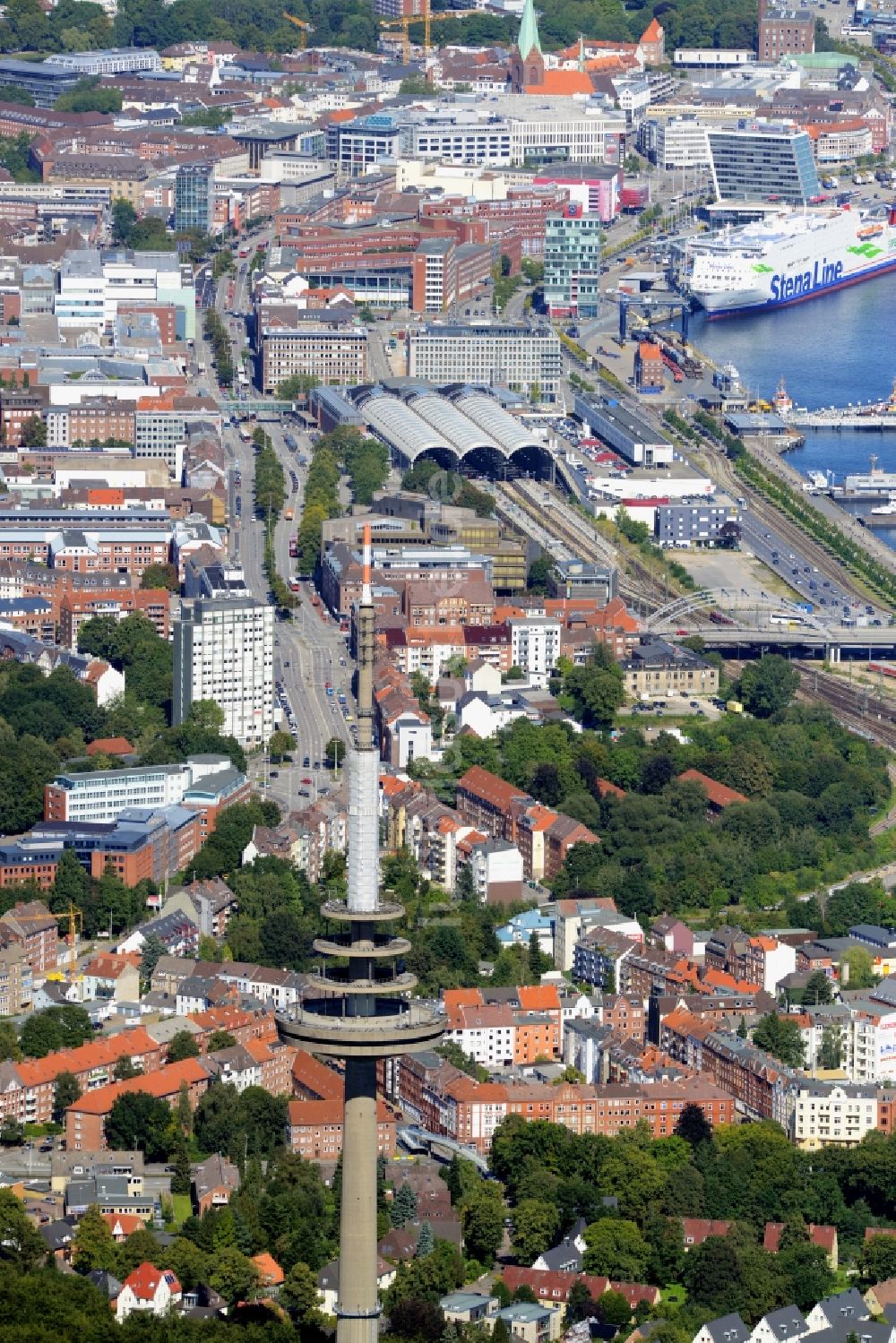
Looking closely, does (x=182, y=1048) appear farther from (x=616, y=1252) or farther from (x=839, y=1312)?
(x=839, y=1312)

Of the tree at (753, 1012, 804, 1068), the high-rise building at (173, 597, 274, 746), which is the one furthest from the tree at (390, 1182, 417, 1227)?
the high-rise building at (173, 597, 274, 746)

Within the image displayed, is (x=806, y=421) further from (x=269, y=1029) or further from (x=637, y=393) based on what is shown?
(x=269, y=1029)


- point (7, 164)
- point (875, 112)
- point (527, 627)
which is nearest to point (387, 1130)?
point (527, 627)

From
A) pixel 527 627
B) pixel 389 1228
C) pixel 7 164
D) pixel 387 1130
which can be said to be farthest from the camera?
pixel 7 164

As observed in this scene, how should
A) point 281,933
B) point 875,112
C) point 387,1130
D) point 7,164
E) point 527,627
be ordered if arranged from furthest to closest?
point 875,112, point 7,164, point 527,627, point 281,933, point 387,1130

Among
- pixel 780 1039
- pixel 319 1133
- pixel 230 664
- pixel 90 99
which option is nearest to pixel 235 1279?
pixel 319 1133

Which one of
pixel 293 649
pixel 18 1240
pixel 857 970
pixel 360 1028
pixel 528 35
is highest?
pixel 360 1028
